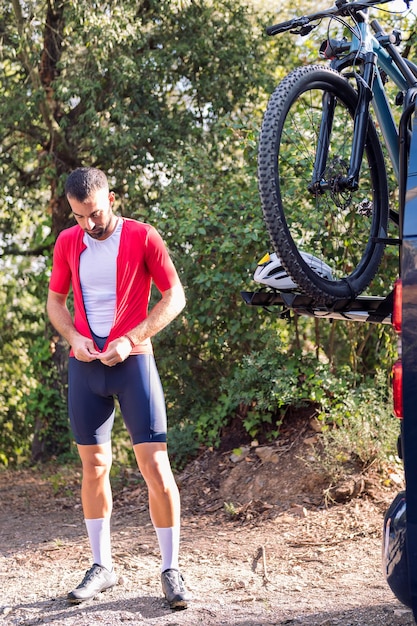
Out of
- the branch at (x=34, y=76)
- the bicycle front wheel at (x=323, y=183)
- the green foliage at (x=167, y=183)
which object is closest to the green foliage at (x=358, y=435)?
the green foliage at (x=167, y=183)

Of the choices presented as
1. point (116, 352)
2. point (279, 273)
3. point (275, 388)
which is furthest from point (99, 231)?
point (275, 388)

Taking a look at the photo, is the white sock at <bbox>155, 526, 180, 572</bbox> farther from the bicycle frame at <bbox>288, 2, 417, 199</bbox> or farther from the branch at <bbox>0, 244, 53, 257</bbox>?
the branch at <bbox>0, 244, 53, 257</bbox>

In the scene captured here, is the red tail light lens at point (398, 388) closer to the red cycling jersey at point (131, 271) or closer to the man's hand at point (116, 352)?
the man's hand at point (116, 352)

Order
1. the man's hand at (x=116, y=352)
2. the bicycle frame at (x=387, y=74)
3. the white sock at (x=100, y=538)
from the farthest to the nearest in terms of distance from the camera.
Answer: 1. the white sock at (x=100, y=538)
2. the man's hand at (x=116, y=352)
3. the bicycle frame at (x=387, y=74)

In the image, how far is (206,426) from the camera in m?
7.02

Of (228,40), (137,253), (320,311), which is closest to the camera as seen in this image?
(320,311)

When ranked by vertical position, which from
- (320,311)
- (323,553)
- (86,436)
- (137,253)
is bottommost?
(323,553)

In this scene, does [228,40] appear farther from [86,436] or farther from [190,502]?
[86,436]

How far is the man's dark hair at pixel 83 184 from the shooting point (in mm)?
3732

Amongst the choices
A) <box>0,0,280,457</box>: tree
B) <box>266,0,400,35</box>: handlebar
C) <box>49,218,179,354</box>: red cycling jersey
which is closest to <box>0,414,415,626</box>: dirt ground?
→ <box>49,218,179,354</box>: red cycling jersey

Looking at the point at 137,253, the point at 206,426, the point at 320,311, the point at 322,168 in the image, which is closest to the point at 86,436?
the point at 137,253

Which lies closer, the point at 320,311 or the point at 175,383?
the point at 320,311

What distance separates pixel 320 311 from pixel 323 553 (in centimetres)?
217

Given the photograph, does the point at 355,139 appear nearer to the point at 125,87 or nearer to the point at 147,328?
the point at 147,328
